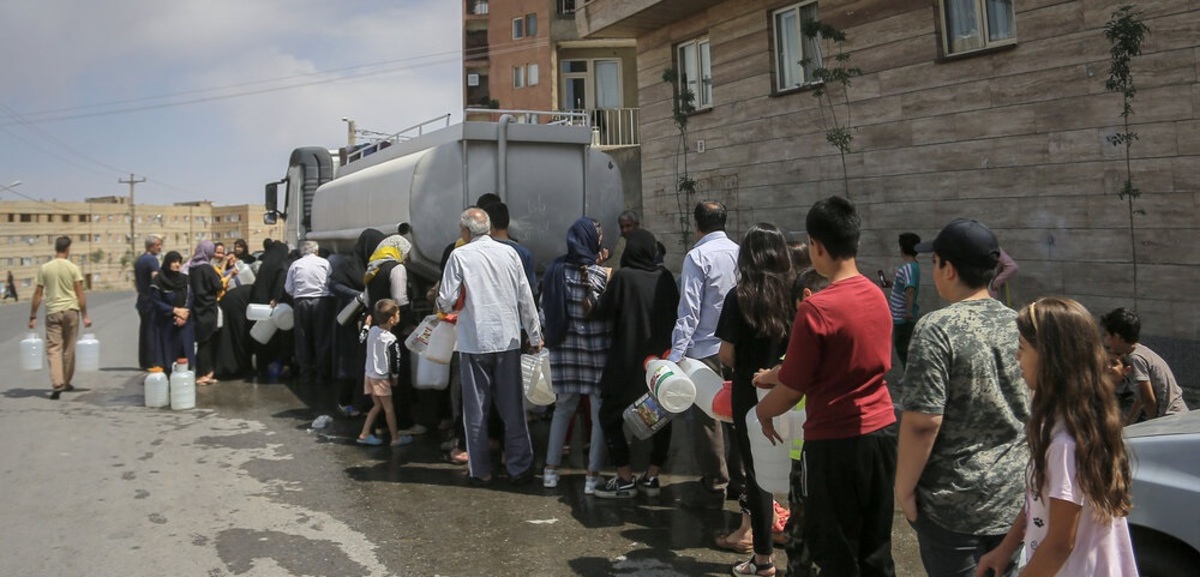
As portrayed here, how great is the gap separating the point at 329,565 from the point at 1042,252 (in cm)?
801

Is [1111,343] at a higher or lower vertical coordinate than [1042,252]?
lower

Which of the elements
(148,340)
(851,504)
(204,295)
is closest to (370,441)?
(204,295)

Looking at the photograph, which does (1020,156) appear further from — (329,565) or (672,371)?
(329,565)

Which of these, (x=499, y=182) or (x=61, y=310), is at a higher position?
(x=499, y=182)

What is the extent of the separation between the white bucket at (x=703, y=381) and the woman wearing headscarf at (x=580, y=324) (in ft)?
3.27

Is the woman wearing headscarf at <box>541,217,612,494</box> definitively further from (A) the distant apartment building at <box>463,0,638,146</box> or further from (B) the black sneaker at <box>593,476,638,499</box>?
(A) the distant apartment building at <box>463,0,638,146</box>

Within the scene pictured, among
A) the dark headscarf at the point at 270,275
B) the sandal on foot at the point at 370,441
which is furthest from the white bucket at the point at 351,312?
the dark headscarf at the point at 270,275

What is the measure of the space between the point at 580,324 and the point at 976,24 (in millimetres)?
6782

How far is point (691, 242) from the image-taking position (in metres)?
15.4

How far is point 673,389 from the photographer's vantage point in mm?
5289

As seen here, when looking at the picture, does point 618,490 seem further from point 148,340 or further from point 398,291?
point 148,340

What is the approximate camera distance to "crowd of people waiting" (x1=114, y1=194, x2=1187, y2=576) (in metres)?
2.46

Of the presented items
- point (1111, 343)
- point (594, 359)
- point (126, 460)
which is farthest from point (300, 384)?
point (1111, 343)

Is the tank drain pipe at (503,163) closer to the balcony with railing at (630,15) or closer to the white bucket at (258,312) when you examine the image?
the white bucket at (258,312)
